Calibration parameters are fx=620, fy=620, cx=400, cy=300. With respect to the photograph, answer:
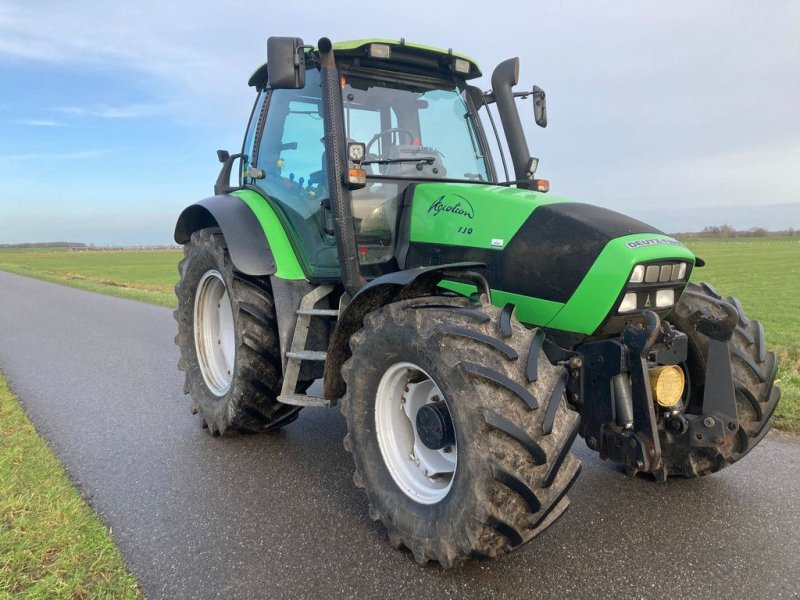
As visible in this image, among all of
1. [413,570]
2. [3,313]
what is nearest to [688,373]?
[413,570]

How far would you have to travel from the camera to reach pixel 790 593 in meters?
2.39

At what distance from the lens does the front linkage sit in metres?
2.55

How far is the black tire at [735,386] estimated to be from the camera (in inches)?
122

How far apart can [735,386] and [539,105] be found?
212 cm

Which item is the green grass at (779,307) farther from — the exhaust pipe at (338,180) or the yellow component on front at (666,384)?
the exhaust pipe at (338,180)

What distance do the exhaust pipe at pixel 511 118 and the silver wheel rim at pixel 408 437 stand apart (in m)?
1.70

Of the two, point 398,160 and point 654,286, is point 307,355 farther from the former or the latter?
point 654,286

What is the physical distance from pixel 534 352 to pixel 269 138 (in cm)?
276

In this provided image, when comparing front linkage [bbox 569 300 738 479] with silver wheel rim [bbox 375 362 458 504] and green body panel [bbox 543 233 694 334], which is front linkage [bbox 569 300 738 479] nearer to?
green body panel [bbox 543 233 694 334]

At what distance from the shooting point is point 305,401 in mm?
3533

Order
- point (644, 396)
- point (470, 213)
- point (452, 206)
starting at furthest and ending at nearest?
point (452, 206) < point (470, 213) < point (644, 396)

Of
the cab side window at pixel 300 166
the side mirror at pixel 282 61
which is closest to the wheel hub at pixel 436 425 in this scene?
the cab side window at pixel 300 166

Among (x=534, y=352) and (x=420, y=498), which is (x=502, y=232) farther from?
(x=420, y=498)

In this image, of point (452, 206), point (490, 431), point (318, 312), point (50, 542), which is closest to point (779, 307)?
point (452, 206)
